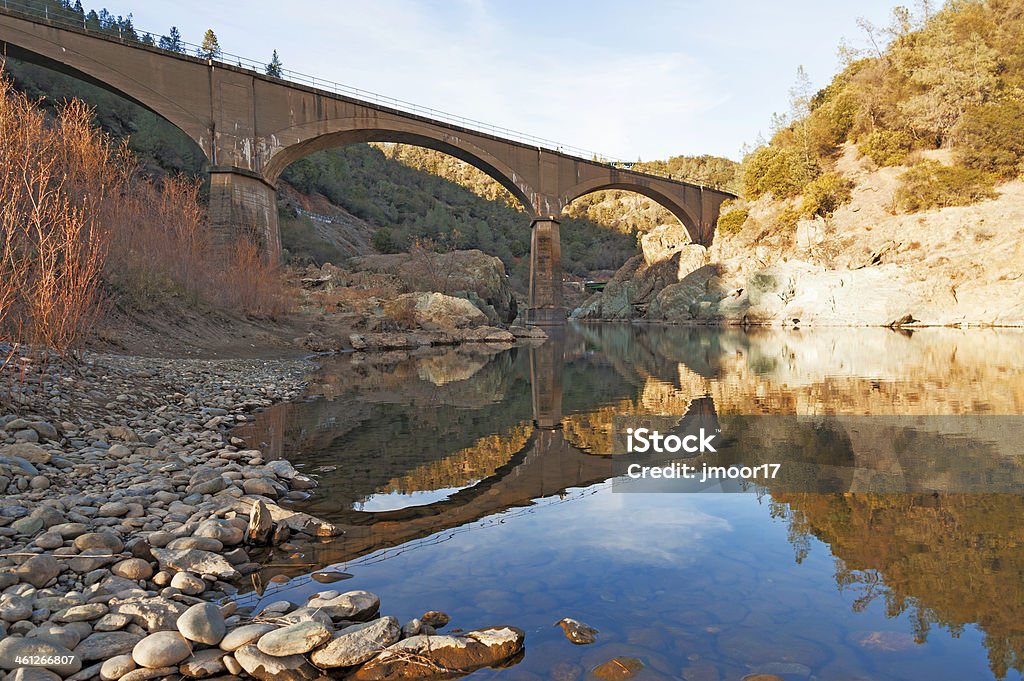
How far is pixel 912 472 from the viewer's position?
17.7 ft

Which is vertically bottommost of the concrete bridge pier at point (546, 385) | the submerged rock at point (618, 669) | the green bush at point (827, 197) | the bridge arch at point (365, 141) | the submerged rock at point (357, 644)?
the submerged rock at point (618, 669)

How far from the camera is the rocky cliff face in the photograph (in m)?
30.0

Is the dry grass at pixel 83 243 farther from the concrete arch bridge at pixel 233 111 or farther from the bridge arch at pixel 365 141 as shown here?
the bridge arch at pixel 365 141

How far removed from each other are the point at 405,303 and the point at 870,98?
39118 millimetres

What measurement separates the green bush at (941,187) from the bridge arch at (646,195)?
61.8 feet

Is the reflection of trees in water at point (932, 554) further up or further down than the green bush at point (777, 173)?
further down

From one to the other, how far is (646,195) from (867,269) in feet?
77.0

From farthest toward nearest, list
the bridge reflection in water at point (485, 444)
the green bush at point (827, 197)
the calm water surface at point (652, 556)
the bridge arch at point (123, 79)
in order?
the green bush at point (827, 197), the bridge arch at point (123, 79), the bridge reflection in water at point (485, 444), the calm water surface at point (652, 556)

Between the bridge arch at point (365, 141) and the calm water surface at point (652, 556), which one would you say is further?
the bridge arch at point (365, 141)

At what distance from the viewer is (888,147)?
41.0m

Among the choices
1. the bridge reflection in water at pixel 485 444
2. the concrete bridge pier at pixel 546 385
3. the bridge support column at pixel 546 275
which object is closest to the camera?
the bridge reflection in water at pixel 485 444

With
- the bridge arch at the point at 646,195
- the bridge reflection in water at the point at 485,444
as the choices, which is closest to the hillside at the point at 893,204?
the bridge arch at the point at 646,195

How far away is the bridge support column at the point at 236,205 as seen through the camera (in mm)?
27645

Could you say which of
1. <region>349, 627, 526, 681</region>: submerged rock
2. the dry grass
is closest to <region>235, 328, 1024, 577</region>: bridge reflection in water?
<region>349, 627, 526, 681</region>: submerged rock
